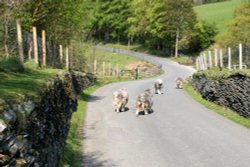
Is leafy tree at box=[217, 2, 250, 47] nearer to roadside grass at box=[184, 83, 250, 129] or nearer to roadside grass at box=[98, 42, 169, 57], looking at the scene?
roadside grass at box=[98, 42, 169, 57]

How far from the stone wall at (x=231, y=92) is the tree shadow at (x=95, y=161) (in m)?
8.19

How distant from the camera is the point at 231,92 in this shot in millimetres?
21344

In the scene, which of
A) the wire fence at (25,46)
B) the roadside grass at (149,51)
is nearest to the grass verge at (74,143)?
the wire fence at (25,46)

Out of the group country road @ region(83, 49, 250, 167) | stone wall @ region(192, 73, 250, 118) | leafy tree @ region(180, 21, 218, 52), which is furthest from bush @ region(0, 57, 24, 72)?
leafy tree @ region(180, 21, 218, 52)

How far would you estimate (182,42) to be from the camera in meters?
80.3

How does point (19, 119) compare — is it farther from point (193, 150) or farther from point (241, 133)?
point (241, 133)

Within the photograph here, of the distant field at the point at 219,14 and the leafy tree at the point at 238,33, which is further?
the distant field at the point at 219,14

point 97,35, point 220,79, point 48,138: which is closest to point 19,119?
point 48,138

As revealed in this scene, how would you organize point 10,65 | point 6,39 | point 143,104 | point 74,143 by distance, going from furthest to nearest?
point 143,104 → point 6,39 → point 74,143 → point 10,65

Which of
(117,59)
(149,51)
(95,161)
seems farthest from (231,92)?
(149,51)

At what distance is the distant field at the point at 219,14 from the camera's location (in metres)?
100

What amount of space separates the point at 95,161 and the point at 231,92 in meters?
10.5

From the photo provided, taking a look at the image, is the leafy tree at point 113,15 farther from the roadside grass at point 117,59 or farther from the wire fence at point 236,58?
the wire fence at point 236,58

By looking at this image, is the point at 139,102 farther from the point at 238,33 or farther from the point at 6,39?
the point at 238,33
